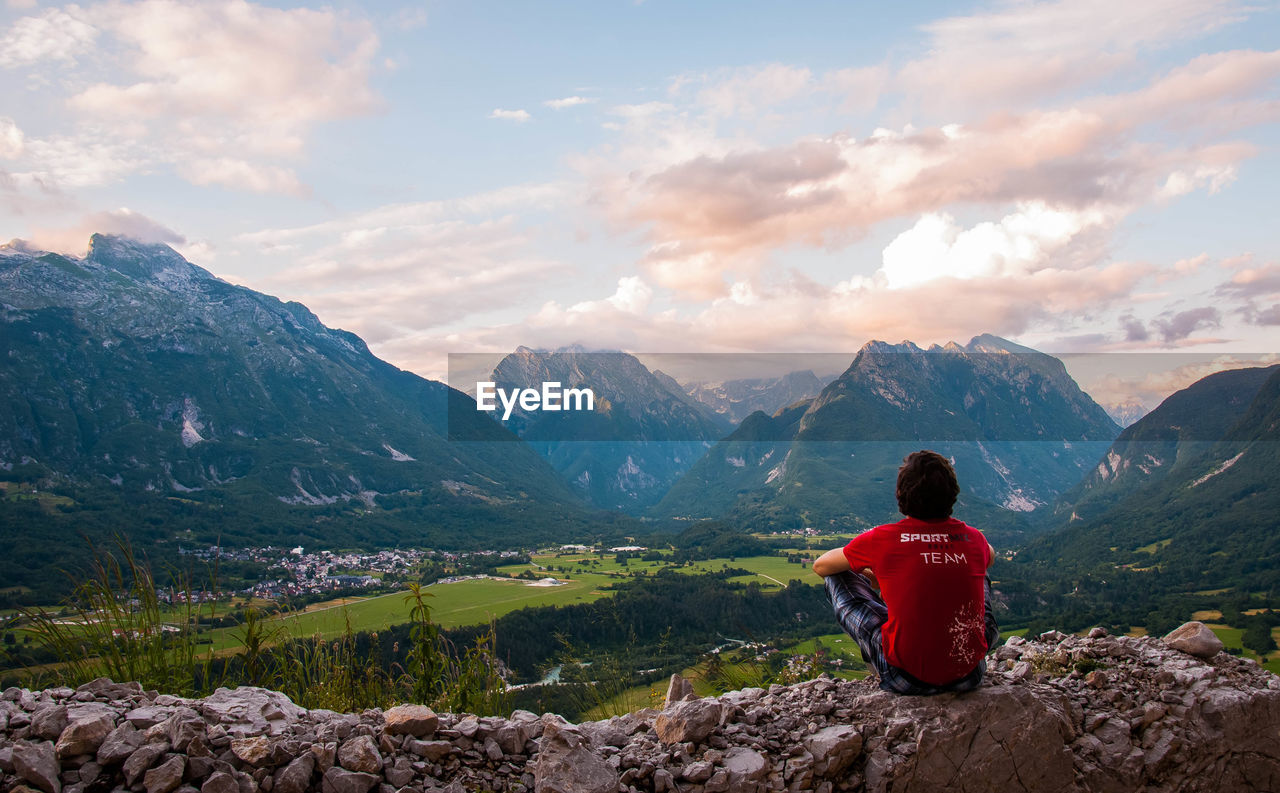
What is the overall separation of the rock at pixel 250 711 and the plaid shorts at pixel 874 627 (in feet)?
13.4

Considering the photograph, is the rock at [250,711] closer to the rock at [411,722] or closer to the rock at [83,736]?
the rock at [83,736]

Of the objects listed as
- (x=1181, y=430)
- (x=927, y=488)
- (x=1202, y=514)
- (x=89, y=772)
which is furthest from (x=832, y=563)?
(x=1181, y=430)

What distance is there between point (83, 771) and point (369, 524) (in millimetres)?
170010

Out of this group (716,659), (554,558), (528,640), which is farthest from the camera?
(554,558)

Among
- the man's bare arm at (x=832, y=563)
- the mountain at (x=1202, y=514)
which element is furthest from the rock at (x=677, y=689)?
the mountain at (x=1202, y=514)

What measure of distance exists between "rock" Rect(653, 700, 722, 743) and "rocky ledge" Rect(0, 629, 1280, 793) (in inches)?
0.5

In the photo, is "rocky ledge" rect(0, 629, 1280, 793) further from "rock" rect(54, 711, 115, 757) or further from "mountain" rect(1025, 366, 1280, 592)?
"mountain" rect(1025, 366, 1280, 592)

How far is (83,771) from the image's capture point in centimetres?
368

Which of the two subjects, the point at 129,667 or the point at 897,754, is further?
the point at 129,667

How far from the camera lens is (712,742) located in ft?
14.9

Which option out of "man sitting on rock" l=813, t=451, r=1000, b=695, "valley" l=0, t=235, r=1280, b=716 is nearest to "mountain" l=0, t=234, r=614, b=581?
"valley" l=0, t=235, r=1280, b=716

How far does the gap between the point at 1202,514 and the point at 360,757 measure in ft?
523

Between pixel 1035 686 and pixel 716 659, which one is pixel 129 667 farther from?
pixel 1035 686

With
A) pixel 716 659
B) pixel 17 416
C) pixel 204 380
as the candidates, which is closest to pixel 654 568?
pixel 716 659
